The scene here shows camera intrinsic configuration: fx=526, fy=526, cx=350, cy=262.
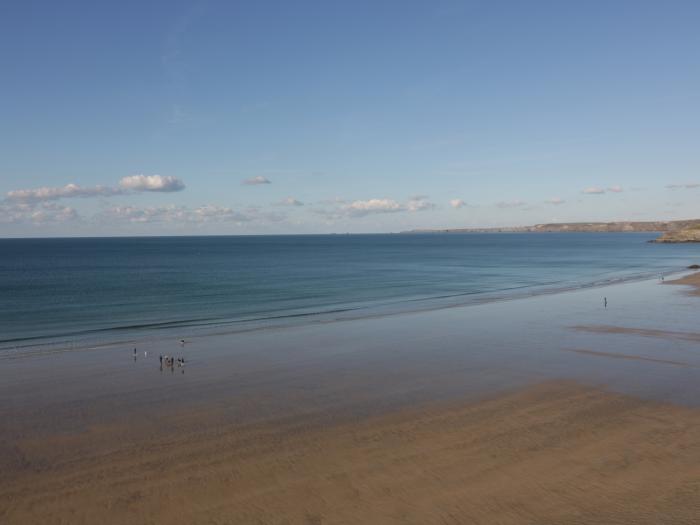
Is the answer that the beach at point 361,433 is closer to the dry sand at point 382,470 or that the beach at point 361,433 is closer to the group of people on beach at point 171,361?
the dry sand at point 382,470

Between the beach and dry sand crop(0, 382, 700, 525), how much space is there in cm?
7

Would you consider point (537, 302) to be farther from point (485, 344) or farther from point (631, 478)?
point (631, 478)

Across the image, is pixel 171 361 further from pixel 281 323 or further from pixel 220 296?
pixel 220 296

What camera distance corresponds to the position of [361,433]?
68.6 ft

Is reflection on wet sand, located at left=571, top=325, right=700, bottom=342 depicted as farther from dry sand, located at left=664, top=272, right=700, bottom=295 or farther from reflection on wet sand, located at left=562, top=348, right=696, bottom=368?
dry sand, located at left=664, top=272, right=700, bottom=295

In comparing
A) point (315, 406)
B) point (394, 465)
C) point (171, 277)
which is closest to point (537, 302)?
point (315, 406)

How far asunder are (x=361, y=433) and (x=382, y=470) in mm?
3525

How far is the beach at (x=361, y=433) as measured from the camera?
1536 cm

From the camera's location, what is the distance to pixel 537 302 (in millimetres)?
59781

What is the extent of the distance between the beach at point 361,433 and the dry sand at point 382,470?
73mm

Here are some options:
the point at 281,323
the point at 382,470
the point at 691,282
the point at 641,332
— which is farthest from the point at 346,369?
the point at 691,282

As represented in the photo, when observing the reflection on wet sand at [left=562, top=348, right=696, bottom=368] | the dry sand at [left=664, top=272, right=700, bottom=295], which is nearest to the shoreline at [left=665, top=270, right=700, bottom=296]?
the dry sand at [left=664, top=272, right=700, bottom=295]

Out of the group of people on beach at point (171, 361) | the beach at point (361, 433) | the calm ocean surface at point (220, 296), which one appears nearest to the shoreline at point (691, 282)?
the calm ocean surface at point (220, 296)

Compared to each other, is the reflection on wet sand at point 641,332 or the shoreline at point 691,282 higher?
the shoreline at point 691,282
